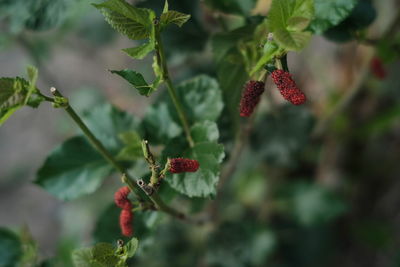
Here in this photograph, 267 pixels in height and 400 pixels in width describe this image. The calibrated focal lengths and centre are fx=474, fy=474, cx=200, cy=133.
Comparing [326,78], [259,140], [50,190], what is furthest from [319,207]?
[50,190]

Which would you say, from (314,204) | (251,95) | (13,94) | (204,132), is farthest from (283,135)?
(13,94)

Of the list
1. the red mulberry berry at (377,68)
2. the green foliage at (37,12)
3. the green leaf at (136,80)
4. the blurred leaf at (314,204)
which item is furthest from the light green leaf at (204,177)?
the blurred leaf at (314,204)

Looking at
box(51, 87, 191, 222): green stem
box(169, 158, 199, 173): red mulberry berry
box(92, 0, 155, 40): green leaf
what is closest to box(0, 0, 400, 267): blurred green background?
box(51, 87, 191, 222): green stem

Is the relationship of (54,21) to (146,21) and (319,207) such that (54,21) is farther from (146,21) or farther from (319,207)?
(319,207)

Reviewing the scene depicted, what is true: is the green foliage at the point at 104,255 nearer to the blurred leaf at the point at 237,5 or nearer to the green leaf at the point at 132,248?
the green leaf at the point at 132,248

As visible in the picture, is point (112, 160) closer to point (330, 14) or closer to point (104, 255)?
point (104, 255)
